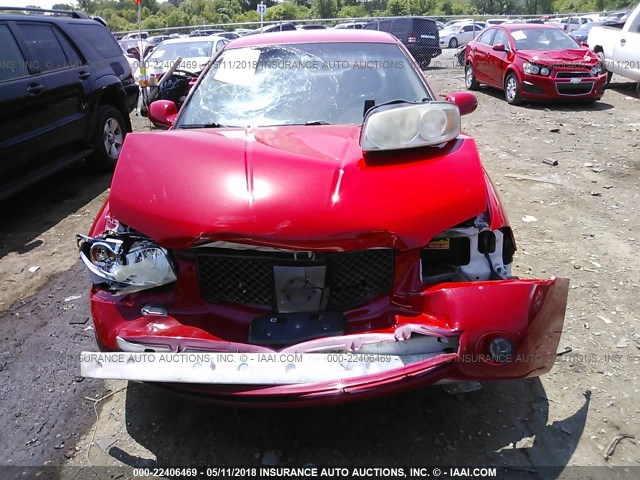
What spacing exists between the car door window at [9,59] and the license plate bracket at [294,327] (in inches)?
163

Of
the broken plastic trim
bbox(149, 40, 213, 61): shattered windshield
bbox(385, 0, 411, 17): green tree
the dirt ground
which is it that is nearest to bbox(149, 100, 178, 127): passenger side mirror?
the dirt ground

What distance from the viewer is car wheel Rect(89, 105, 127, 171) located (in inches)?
250

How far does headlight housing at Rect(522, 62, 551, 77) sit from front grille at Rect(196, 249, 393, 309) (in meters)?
8.91

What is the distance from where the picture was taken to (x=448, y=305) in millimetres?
2074

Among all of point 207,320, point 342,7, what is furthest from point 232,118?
point 342,7

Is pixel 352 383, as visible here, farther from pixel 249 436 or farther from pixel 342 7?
pixel 342 7

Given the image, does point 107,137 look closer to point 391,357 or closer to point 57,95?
point 57,95

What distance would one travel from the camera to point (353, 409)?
266cm

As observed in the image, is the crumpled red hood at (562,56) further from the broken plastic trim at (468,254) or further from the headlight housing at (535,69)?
the broken plastic trim at (468,254)

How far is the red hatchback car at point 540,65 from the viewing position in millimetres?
9680

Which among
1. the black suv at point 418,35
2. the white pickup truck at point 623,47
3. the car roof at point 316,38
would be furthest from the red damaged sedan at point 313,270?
the black suv at point 418,35

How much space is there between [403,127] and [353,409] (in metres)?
1.40

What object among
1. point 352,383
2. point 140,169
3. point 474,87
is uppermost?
point 140,169

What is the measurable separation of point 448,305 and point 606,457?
3.47ft
